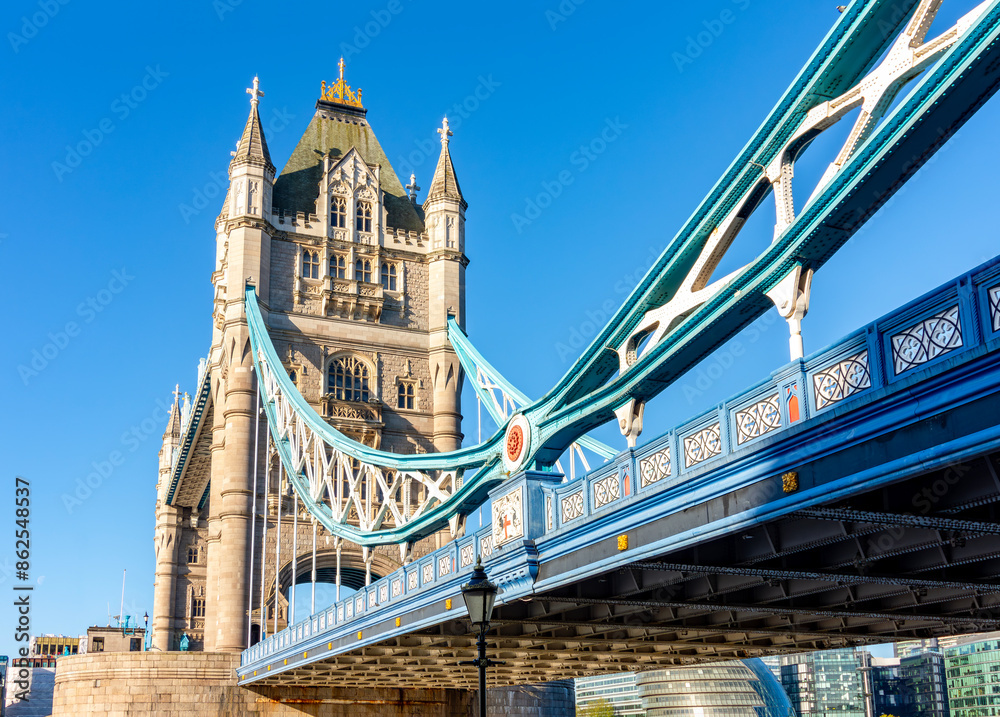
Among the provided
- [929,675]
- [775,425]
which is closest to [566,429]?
[775,425]

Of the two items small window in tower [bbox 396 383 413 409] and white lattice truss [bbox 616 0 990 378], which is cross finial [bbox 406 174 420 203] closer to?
small window in tower [bbox 396 383 413 409]

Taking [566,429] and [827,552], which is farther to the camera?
[566,429]

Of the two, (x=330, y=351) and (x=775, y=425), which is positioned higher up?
(x=330, y=351)

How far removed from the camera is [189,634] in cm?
6191

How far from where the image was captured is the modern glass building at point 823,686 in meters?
177

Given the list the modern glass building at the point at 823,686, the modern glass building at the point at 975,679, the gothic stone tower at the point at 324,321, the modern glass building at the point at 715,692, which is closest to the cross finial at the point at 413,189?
the gothic stone tower at the point at 324,321

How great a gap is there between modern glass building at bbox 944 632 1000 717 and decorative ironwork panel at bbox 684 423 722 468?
138 metres

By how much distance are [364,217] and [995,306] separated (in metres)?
43.1

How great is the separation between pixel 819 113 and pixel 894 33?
1.21m

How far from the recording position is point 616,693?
6545 inches

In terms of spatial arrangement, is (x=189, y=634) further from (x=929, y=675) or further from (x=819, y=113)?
(x=929, y=675)

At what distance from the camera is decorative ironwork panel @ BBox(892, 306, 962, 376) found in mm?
10445

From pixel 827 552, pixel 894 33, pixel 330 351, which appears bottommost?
pixel 827 552

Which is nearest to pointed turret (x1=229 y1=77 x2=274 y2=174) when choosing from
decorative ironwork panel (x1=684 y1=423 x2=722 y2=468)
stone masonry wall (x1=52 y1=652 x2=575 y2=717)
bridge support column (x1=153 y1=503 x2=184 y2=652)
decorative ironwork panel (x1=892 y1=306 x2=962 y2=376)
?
stone masonry wall (x1=52 y1=652 x2=575 y2=717)
